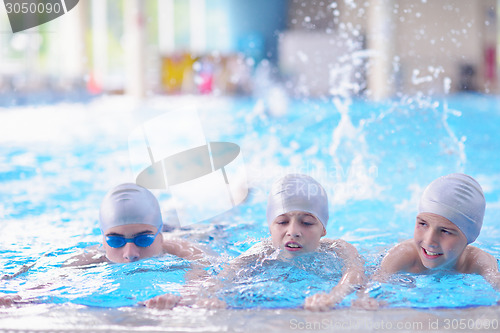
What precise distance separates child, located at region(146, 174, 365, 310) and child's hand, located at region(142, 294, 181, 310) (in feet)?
0.93

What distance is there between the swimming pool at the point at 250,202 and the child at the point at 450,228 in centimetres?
8

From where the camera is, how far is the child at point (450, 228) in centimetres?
307

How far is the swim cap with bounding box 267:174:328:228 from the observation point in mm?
3350

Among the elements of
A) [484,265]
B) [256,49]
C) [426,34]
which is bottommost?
[256,49]

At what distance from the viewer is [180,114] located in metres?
14.8

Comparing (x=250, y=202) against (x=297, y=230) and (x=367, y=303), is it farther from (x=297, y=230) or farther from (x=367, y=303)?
(x=367, y=303)

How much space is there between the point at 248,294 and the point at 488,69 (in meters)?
18.9

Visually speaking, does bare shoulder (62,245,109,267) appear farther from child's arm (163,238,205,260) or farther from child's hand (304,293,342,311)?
child's hand (304,293,342,311)

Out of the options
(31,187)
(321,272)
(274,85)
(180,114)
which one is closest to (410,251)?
(321,272)

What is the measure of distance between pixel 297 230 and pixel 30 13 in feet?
69.5

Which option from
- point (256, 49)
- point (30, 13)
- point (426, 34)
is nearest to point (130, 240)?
point (256, 49)

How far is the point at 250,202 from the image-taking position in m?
6.01

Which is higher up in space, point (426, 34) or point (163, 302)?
point (163, 302)

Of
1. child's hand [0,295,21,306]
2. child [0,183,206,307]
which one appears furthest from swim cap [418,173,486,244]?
child's hand [0,295,21,306]
